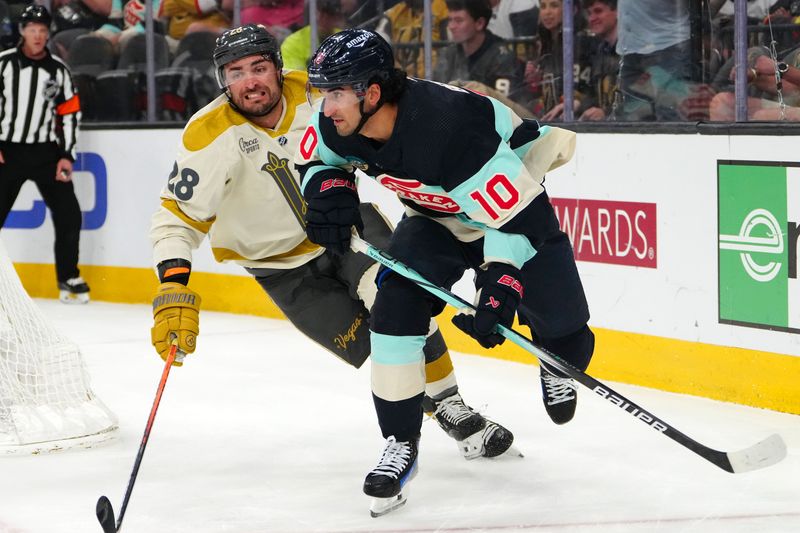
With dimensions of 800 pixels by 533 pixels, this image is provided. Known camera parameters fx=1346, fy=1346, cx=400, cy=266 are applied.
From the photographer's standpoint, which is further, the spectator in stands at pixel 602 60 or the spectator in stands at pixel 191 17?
the spectator in stands at pixel 191 17

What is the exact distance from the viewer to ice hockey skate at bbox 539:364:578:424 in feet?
10.7

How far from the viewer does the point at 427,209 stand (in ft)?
9.85

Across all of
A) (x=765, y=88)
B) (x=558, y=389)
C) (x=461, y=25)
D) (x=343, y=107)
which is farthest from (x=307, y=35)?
(x=343, y=107)

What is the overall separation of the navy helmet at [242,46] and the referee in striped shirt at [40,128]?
129 inches

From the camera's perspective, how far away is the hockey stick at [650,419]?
280 cm

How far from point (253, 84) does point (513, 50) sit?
187 centimetres

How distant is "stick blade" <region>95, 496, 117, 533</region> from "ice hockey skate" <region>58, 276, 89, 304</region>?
12.9 feet

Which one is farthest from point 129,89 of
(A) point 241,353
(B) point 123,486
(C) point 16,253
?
(B) point 123,486

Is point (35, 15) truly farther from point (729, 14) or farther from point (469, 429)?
point (469, 429)

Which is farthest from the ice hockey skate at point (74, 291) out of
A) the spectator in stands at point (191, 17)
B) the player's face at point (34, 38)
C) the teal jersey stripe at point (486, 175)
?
the teal jersey stripe at point (486, 175)

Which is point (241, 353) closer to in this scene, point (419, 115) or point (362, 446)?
point (362, 446)

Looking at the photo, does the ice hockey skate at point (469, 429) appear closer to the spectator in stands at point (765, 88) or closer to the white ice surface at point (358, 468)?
the white ice surface at point (358, 468)

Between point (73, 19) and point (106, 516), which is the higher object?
point (73, 19)

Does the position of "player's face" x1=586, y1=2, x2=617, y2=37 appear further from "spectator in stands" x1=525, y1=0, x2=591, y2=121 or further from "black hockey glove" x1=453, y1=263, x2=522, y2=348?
"black hockey glove" x1=453, y1=263, x2=522, y2=348
